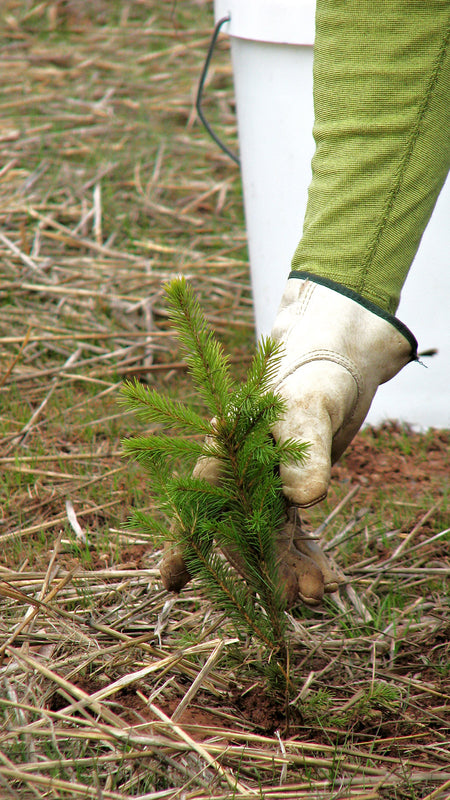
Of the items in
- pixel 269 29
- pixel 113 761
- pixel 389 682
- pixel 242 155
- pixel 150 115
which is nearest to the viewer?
pixel 113 761

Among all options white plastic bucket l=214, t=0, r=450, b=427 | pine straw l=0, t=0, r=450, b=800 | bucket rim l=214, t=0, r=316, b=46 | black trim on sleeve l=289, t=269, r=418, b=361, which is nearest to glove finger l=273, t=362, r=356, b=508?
black trim on sleeve l=289, t=269, r=418, b=361

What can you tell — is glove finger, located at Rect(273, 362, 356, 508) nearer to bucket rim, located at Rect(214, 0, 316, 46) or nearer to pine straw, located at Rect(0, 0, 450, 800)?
pine straw, located at Rect(0, 0, 450, 800)

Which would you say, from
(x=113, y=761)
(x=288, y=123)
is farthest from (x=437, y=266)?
(x=113, y=761)

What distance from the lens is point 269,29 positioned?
236cm

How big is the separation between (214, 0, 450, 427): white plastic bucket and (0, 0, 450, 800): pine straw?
493 mm

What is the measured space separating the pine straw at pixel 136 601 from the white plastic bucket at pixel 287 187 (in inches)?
19.4

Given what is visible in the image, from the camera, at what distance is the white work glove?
1245mm

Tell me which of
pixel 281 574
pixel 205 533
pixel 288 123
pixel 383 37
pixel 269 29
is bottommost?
pixel 281 574

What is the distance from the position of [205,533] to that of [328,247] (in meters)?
0.52

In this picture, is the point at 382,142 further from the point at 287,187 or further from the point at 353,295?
the point at 287,187

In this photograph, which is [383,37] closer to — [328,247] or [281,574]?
[328,247]

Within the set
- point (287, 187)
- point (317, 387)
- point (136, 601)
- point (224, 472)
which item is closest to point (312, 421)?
point (317, 387)

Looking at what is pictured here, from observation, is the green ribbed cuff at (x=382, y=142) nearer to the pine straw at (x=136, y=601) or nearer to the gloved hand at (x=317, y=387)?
the gloved hand at (x=317, y=387)

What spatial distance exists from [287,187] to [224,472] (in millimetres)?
1536
